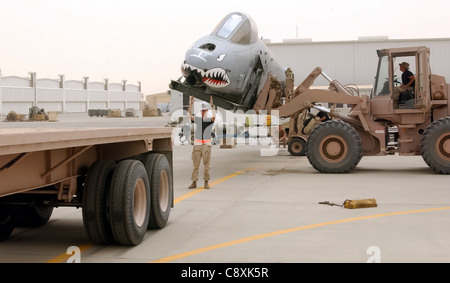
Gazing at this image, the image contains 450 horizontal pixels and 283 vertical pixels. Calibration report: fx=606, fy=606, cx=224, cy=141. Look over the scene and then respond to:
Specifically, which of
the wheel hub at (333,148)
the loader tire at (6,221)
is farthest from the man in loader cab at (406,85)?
the loader tire at (6,221)

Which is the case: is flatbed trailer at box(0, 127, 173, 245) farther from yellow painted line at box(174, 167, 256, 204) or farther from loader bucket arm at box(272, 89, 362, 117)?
loader bucket arm at box(272, 89, 362, 117)

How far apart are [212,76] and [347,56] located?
85.6 feet

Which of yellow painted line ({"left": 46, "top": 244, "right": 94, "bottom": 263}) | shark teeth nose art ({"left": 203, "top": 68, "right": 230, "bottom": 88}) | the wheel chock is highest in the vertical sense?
shark teeth nose art ({"left": 203, "top": 68, "right": 230, "bottom": 88})

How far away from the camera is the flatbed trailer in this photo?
5617 millimetres

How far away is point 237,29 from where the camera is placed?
56.1ft

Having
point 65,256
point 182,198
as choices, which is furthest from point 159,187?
point 182,198

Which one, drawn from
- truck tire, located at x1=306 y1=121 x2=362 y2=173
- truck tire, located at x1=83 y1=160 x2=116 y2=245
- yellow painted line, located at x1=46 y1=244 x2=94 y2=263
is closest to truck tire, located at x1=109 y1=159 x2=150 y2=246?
truck tire, located at x1=83 y1=160 x2=116 y2=245

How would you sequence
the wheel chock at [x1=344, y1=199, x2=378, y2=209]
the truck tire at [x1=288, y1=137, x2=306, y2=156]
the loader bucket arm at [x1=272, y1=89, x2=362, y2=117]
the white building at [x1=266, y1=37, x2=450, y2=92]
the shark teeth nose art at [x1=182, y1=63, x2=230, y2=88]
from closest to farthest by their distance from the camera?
the wheel chock at [x1=344, y1=199, x2=378, y2=209], the shark teeth nose art at [x1=182, y1=63, x2=230, y2=88], the loader bucket arm at [x1=272, y1=89, x2=362, y2=117], the truck tire at [x1=288, y1=137, x2=306, y2=156], the white building at [x1=266, y1=37, x2=450, y2=92]

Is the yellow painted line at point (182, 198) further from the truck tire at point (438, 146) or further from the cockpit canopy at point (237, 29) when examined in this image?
the truck tire at point (438, 146)

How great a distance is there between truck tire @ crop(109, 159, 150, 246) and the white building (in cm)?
3374

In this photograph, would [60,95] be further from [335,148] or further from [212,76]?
[335,148]

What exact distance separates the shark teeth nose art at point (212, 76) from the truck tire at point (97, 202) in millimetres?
9130

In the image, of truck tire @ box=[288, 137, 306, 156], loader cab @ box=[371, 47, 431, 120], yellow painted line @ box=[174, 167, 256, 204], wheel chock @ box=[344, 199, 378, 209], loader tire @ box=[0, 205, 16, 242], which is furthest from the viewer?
truck tire @ box=[288, 137, 306, 156]
